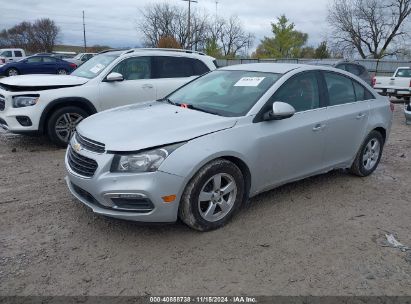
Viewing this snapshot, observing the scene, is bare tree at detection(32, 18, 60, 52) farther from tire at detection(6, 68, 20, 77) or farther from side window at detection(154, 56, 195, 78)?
side window at detection(154, 56, 195, 78)

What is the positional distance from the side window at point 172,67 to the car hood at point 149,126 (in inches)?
135

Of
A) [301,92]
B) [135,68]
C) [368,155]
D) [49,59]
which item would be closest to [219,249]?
[301,92]

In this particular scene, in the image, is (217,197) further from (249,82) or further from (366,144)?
(366,144)

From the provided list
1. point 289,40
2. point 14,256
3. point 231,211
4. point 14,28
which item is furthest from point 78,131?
point 14,28

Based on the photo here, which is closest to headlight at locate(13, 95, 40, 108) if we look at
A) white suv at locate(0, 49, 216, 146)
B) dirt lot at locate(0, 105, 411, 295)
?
white suv at locate(0, 49, 216, 146)

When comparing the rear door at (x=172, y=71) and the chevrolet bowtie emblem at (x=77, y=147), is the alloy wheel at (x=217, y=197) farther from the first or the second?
the rear door at (x=172, y=71)

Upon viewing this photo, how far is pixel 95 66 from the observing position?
7395mm

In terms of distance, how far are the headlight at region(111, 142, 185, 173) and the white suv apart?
3.69m

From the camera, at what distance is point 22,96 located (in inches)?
252

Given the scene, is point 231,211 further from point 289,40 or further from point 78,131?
point 289,40

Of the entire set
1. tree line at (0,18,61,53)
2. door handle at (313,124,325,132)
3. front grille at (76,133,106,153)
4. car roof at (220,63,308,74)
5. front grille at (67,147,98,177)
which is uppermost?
tree line at (0,18,61,53)

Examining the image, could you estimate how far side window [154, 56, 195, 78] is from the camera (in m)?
7.60

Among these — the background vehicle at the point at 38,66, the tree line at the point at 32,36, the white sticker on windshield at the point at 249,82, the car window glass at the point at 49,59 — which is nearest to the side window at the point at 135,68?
the white sticker on windshield at the point at 249,82

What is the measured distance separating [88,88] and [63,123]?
749 mm
